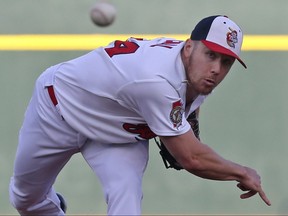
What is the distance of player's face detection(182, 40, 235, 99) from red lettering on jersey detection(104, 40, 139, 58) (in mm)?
264

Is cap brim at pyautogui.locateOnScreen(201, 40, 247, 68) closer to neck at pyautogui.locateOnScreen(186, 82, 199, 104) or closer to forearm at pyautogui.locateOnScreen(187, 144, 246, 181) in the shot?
neck at pyautogui.locateOnScreen(186, 82, 199, 104)

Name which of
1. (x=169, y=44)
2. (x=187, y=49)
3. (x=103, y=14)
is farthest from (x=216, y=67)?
(x=103, y=14)

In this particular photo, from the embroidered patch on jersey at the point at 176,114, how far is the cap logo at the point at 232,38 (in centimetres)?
31

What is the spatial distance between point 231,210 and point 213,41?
2.13m

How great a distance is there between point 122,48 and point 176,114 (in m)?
0.43

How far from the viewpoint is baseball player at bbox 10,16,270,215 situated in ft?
11.1

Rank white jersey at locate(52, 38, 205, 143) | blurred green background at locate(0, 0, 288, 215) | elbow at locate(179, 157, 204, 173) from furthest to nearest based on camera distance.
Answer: blurred green background at locate(0, 0, 288, 215)
elbow at locate(179, 157, 204, 173)
white jersey at locate(52, 38, 205, 143)

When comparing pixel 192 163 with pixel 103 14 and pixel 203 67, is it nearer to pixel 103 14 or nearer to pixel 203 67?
pixel 203 67

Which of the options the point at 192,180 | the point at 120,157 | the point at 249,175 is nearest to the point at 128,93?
the point at 120,157

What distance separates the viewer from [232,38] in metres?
3.45

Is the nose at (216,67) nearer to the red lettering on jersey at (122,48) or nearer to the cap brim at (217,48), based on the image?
the cap brim at (217,48)

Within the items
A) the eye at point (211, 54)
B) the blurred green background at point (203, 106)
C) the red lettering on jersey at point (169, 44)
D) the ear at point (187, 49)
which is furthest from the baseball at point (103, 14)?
the blurred green background at point (203, 106)

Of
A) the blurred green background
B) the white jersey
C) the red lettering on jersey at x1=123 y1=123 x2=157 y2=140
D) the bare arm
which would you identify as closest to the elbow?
the bare arm

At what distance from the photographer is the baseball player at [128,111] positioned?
11.1 ft
